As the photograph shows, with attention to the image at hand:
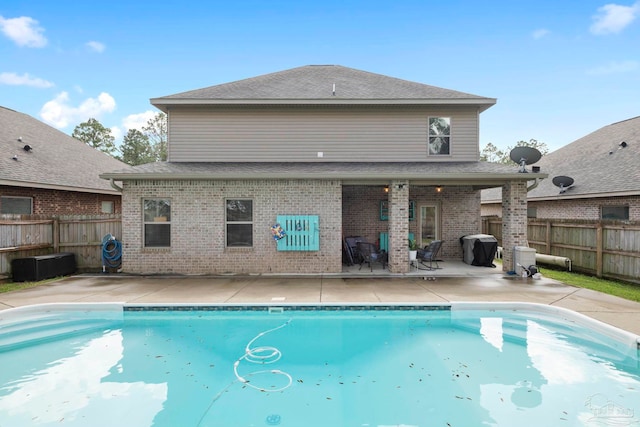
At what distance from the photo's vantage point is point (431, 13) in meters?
14.8

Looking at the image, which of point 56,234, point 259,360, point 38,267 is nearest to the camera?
point 259,360

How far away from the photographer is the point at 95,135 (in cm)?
3438

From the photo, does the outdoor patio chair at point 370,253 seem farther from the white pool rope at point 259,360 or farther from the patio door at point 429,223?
A: the white pool rope at point 259,360

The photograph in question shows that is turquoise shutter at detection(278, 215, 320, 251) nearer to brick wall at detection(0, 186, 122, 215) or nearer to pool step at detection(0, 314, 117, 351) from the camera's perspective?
pool step at detection(0, 314, 117, 351)

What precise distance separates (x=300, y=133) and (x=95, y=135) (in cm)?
3301

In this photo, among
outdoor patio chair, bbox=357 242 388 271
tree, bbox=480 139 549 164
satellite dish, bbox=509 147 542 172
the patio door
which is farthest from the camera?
tree, bbox=480 139 549 164

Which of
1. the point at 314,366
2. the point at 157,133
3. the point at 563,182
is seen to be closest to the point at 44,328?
the point at 314,366

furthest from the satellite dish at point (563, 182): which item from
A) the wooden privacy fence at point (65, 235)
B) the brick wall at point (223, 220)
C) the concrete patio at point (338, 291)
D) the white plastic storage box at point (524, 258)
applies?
the wooden privacy fence at point (65, 235)

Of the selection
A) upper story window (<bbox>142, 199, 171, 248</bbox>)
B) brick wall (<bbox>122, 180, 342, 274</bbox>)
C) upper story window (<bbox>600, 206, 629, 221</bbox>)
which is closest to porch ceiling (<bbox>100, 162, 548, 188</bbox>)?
brick wall (<bbox>122, 180, 342, 274</bbox>)

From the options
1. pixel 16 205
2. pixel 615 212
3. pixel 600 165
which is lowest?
pixel 615 212

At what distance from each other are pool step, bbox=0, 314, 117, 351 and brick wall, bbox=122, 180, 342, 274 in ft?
11.4

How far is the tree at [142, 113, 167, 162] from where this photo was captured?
3541cm

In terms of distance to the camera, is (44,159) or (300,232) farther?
(44,159)

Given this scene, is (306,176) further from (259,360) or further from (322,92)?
(259,360)
